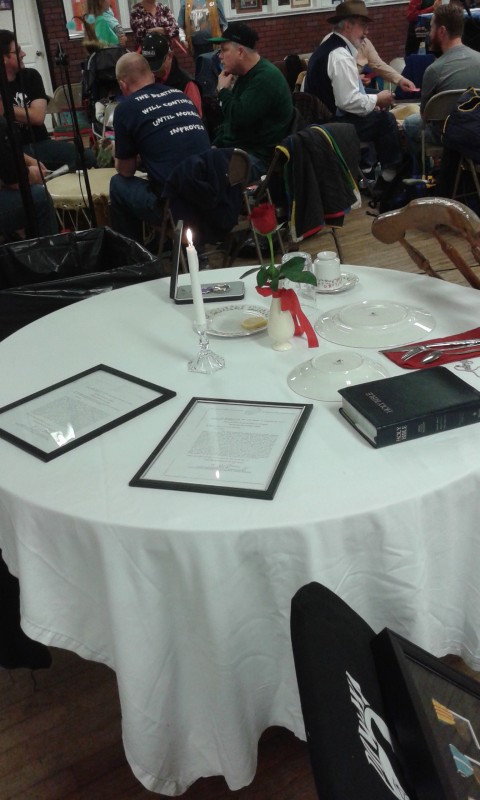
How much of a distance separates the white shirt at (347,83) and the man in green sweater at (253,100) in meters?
0.80

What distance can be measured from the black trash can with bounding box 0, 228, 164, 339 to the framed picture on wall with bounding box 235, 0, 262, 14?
7004 millimetres

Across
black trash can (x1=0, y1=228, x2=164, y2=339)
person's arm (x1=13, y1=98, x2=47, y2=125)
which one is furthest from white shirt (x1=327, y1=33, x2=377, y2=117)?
black trash can (x1=0, y1=228, x2=164, y2=339)

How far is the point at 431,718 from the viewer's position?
685mm

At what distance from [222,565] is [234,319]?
2.33 feet

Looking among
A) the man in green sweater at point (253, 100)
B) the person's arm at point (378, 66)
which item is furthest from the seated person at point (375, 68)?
the man in green sweater at point (253, 100)

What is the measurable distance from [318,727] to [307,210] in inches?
113

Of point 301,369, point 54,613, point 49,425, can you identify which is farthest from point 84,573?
point 301,369

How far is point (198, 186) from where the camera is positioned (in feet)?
9.75

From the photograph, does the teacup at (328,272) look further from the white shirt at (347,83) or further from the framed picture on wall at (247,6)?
the framed picture on wall at (247,6)

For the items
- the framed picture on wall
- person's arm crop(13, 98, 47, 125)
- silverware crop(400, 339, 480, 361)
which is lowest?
silverware crop(400, 339, 480, 361)

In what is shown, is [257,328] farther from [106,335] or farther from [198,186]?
[198,186]

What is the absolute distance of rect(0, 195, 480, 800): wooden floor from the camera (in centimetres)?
125

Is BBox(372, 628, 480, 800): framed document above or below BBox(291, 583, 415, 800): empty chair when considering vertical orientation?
below

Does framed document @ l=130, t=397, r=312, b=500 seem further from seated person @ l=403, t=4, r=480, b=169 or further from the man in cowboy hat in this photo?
the man in cowboy hat
